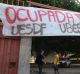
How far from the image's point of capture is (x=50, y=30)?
47.5ft

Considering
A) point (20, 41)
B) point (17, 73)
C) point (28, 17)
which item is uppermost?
point (28, 17)

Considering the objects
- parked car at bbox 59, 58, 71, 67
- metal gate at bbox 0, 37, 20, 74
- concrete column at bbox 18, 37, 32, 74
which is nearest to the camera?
metal gate at bbox 0, 37, 20, 74

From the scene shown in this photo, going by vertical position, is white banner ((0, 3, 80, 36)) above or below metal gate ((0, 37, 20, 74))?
above

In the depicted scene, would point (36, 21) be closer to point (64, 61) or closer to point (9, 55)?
point (9, 55)

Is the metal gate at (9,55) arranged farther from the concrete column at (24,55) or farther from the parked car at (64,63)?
the parked car at (64,63)

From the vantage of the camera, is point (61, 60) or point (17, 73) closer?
point (17, 73)

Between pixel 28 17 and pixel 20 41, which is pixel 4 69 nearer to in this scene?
pixel 20 41

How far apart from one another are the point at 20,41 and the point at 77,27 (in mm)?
2807

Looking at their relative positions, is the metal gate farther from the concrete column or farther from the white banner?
the white banner

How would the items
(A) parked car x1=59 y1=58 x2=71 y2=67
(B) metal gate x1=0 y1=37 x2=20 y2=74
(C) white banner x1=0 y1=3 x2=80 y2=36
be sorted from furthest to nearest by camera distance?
1. (A) parked car x1=59 y1=58 x2=71 y2=67
2. (B) metal gate x1=0 y1=37 x2=20 y2=74
3. (C) white banner x1=0 y1=3 x2=80 y2=36

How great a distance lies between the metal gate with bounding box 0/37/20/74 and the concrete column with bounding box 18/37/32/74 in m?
0.17

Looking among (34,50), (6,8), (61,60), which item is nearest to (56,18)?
(6,8)

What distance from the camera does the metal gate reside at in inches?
548

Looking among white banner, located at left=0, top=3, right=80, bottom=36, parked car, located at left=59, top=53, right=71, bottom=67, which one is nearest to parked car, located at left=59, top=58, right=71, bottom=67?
parked car, located at left=59, top=53, right=71, bottom=67
